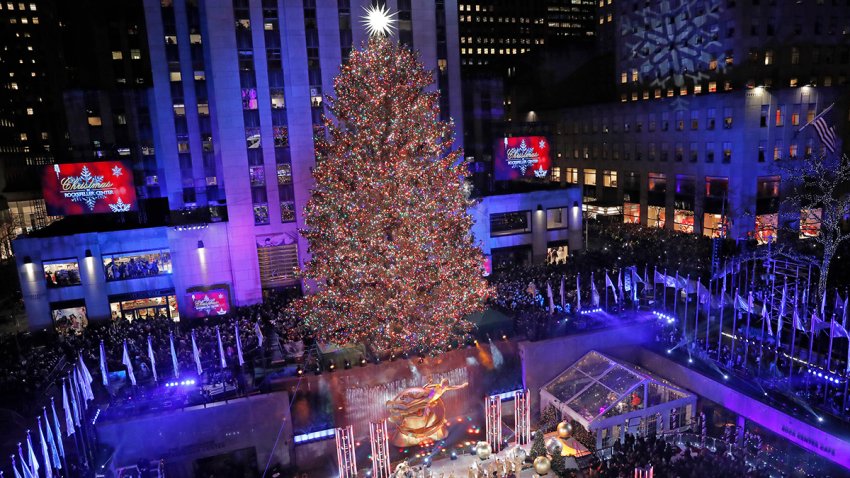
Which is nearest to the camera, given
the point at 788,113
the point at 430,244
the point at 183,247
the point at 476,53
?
the point at 430,244

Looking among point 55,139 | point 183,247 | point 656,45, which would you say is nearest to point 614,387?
point 183,247

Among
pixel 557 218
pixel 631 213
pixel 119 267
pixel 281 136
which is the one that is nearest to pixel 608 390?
pixel 557 218

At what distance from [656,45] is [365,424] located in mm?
53475

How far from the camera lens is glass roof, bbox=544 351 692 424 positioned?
18719mm

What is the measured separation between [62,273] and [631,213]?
167 ft

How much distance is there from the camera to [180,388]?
19547 millimetres

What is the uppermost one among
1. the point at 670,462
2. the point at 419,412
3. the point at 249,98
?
the point at 249,98

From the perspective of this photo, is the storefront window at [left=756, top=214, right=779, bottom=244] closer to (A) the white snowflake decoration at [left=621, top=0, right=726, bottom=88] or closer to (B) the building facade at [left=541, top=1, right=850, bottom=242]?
(B) the building facade at [left=541, top=1, right=850, bottom=242]

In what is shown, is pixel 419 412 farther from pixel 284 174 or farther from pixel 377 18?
pixel 377 18

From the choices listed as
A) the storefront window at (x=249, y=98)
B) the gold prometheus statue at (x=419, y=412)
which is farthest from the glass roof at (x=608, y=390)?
the storefront window at (x=249, y=98)

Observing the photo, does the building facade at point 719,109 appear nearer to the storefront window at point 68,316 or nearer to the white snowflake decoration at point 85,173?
the white snowflake decoration at point 85,173

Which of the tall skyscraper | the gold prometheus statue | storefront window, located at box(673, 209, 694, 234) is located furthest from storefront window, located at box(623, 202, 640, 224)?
the gold prometheus statue

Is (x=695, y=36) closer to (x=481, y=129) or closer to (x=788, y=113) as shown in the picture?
(x=788, y=113)

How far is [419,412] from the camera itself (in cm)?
1875
